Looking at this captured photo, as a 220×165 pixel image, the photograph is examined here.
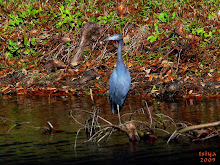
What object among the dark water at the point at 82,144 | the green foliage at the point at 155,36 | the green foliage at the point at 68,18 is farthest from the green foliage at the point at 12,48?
the dark water at the point at 82,144

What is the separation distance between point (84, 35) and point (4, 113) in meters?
5.05

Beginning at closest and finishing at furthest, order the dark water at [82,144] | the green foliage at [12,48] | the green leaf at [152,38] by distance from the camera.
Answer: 1. the dark water at [82,144]
2. the green leaf at [152,38]
3. the green foliage at [12,48]

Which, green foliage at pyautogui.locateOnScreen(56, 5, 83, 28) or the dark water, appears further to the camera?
green foliage at pyautogui.locateOnScreen(56, 5, 83, 28)

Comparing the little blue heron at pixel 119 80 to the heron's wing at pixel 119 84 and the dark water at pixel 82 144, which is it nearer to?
the heron's wing at pixel 119 84

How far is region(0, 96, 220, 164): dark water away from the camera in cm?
590

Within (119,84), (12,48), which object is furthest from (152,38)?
(119,84)

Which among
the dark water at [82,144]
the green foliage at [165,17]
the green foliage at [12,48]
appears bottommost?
the dark water at [82,144]

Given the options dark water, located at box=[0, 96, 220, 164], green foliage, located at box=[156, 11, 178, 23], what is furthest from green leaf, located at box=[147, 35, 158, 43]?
dark water, located at box=[0, 96, 220, 164]

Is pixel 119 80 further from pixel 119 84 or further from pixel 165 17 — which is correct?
pixel 165 17

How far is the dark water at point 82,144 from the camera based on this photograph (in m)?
5.90

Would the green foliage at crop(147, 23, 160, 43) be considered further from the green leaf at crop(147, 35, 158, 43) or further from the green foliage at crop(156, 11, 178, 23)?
the green foliage at crop(156, 11, 178, 23)

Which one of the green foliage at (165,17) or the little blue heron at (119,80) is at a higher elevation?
the green foliage at (165,17)

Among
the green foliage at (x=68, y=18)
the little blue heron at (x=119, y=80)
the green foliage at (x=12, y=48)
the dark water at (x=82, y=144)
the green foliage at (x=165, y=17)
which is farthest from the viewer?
the green foliage at (x=68, y=18)

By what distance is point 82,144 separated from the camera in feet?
22.2
